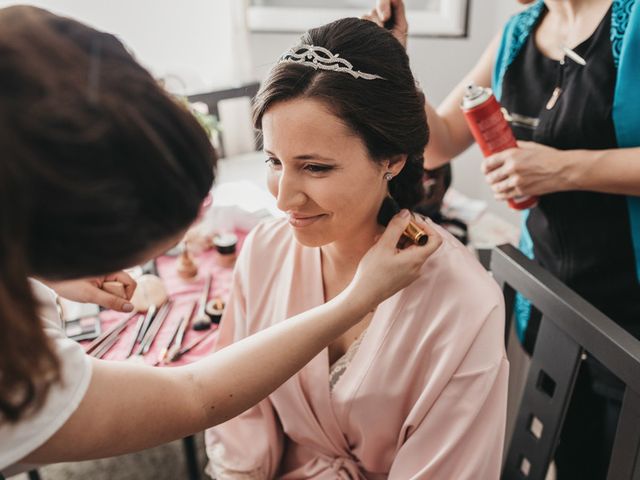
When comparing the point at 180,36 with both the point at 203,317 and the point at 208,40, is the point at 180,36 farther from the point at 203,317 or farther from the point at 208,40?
the point at 203,317

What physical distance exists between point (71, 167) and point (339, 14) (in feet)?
7.46

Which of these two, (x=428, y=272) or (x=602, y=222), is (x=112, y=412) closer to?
(x=428, y=272)

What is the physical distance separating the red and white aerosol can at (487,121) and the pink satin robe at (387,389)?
203mm

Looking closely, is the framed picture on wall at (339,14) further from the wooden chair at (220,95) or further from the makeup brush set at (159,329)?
the makeup brush set at (159,329)

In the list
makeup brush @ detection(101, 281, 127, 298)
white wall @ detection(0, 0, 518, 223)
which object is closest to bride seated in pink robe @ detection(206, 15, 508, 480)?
makeup brush @ detection(101, 281, 127, 298)

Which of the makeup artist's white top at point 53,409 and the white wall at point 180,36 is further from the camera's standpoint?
the white wall at point 180,36

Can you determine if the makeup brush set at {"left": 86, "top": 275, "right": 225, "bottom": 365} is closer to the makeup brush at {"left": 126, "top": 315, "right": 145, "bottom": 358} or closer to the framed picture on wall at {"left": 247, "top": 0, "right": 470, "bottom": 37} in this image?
the makeup brush at {"left": 126, "top": 315, "right": 145, "bottom": 358}

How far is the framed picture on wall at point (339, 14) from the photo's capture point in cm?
240

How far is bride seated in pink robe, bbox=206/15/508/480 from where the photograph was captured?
2.92 feet

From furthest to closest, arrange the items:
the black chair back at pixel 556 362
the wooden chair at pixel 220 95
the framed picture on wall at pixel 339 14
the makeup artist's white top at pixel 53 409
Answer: the framed picture on wall at pixel 339 14 < the wooden chair at pixel 220 95 < the black chair back at pixel 556 362 < the makeup artist's white top at pixel 53 409

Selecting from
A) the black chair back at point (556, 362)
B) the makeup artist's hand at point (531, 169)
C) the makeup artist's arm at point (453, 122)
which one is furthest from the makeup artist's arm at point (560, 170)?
the makeup artist's arm at point (453, 122)

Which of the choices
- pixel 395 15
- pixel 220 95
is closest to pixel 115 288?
pixel 395 15

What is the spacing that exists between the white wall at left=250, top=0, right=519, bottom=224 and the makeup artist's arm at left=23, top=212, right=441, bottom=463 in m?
1.92

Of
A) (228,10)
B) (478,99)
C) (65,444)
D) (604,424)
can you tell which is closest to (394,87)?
(478,99)
